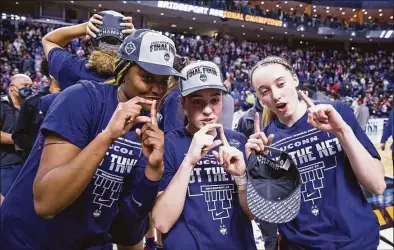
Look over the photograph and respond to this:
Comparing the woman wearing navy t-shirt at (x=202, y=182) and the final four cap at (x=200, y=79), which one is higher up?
the final four cap at (x=200, y=79)

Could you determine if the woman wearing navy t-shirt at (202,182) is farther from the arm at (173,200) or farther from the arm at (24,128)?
the arm at (24,128)

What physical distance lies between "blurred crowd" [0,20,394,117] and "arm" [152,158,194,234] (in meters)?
8.79

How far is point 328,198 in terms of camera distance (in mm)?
1658

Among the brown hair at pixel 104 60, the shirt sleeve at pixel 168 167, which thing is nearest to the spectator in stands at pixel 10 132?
the brown hair at pixel 104 60

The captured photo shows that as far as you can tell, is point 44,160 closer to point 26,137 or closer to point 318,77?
point 26,137

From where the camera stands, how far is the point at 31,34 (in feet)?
55.5

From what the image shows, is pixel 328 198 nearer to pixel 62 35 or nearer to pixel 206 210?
pixel 206 210

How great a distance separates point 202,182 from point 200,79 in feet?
1.37

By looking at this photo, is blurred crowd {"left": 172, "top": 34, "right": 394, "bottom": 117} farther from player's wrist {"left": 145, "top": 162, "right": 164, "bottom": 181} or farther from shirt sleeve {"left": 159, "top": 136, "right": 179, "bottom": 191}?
player's wrist {"left": 145, "top": 162, "right": 164, "bottom": 181}

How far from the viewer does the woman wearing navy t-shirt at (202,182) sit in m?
1.47

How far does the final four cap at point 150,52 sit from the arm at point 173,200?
353 mm

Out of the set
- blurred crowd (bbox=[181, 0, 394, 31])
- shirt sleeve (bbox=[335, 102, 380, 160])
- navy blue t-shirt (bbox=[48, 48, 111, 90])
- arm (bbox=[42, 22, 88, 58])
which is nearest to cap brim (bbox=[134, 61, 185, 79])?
shirt sleeve (bbox=[335, 102, 380, 160])

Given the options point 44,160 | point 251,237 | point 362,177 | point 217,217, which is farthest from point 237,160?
point 44,160

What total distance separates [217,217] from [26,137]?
2014 mm
